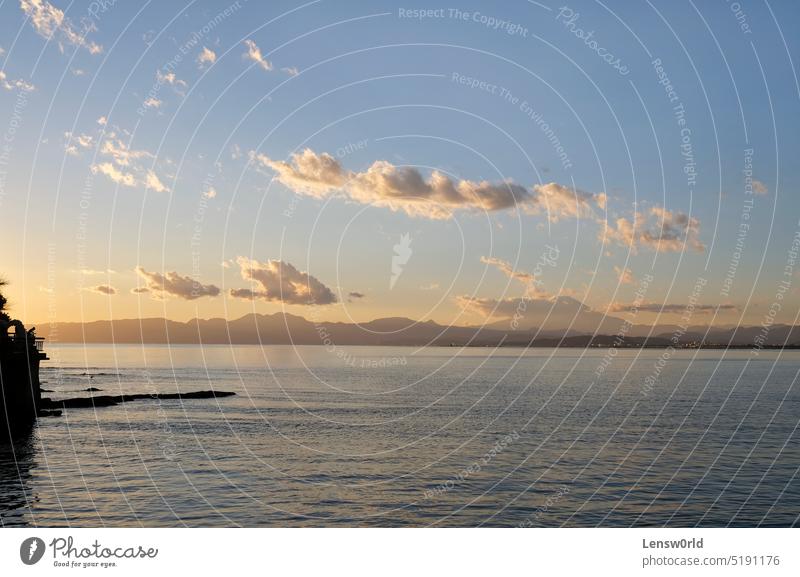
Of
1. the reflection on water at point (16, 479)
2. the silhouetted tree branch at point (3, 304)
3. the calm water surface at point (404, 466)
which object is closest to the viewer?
the reflection on water at point (16, 479)

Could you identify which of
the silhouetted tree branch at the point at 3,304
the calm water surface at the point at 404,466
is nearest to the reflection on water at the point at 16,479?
the calm water surface at the point at 404,466

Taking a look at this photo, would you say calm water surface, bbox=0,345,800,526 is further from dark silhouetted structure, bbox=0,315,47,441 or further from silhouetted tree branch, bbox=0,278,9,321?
silhouetted tree branch, bbox=0,278,9,321

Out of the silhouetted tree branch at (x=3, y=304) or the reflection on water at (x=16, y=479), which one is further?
the silhouetted tree branch at (x=3, y=304)

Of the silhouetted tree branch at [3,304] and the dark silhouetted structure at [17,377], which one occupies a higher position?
the silhouetted tree branch at [3,304]

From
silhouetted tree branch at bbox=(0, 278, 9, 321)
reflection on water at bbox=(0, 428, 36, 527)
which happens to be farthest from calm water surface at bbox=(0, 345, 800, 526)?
silhouetted tree branch at bbox=(0, 278, 9, 321)

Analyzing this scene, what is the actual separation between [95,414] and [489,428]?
50.5 metres
